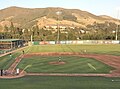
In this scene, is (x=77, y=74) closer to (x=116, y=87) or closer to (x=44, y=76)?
(x=44, y=76)

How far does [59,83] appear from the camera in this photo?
29.7 metres

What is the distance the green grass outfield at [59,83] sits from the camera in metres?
27.9

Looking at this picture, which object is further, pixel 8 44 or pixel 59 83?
pixel 8 44

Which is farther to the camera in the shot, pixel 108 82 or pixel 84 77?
pixel 84 77

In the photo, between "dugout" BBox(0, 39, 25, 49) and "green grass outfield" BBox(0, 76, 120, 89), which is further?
"dugout" BBox(0, 39, 25, 49)

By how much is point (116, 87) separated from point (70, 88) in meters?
5.53

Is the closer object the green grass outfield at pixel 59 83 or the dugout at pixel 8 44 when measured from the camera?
the green grass outfield at pixel 59 83

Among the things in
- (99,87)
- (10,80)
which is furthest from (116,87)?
(10,80)

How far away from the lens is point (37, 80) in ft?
104

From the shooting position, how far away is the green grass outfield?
2786 centimetres

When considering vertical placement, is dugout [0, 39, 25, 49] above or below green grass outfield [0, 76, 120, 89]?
above

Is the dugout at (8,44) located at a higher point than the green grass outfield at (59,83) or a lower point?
higher

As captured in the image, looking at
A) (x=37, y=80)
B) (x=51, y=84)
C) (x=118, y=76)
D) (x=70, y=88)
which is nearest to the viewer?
(x=70, y=88)

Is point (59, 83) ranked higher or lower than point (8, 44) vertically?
lower
